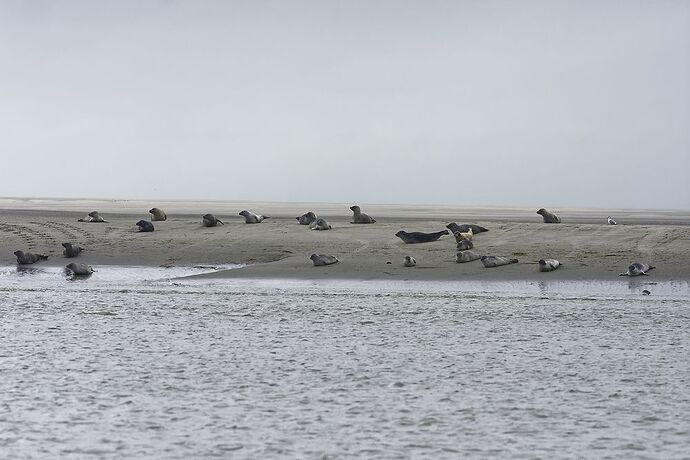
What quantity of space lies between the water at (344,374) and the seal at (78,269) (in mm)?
2681

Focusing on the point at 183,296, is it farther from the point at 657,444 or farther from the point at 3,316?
the point at 657,444

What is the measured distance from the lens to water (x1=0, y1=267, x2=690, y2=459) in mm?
6695

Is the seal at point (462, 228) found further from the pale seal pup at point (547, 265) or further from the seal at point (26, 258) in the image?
the seal at point (26, 258)

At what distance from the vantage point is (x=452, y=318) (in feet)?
40.1

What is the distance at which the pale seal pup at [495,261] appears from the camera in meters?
17.2

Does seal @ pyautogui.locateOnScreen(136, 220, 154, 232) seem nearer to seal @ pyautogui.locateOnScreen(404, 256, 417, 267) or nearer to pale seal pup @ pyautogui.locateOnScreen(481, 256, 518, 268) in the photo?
seal @ pyautogui.locateOnScreen(404, 256, 417, 267)

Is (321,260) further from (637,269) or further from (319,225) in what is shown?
(637,269)

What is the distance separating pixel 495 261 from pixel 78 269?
7132 millimetres

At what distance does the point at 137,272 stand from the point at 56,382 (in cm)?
951

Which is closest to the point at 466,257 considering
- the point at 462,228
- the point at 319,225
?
the point at 462,228

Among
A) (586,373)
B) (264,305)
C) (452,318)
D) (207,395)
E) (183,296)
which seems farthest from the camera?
(183,296)

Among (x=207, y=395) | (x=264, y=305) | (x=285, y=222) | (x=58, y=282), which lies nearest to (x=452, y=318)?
(x=264, y=305)

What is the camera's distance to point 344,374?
8.80 m

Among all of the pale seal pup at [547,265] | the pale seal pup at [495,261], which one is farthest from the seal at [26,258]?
the pale seal pup at [547,265]
